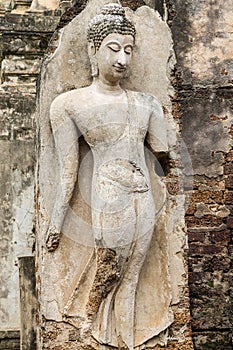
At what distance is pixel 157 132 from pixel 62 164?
65 centimetres

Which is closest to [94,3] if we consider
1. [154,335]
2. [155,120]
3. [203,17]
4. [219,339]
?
[155,120]

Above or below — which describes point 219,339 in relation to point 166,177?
below

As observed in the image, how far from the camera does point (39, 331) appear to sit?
257 inches

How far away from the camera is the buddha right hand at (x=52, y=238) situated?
6.47m

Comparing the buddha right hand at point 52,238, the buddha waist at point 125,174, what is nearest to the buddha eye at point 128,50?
the buddha waist at point 125,174

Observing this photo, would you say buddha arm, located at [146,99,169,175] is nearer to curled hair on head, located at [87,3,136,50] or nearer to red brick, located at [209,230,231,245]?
curled hair on head, located at [87,3,136,50]

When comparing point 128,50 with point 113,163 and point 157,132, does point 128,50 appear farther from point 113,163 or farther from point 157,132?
point 113,163

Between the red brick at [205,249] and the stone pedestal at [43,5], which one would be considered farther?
the stone pedestal at [43,5]

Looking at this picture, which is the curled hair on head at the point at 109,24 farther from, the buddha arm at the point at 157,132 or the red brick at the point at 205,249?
the red brick at the point at 205,249

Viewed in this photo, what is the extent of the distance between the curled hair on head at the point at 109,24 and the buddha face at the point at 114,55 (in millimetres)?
32

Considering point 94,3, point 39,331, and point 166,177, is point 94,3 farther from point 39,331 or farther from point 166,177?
point 39,331

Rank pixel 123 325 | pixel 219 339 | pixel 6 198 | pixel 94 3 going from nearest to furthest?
pixel 123 325 → pixel 94 3 → pixel 219 339 → pixel 6 198

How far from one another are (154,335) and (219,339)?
1514 mm

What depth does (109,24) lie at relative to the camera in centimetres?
655
